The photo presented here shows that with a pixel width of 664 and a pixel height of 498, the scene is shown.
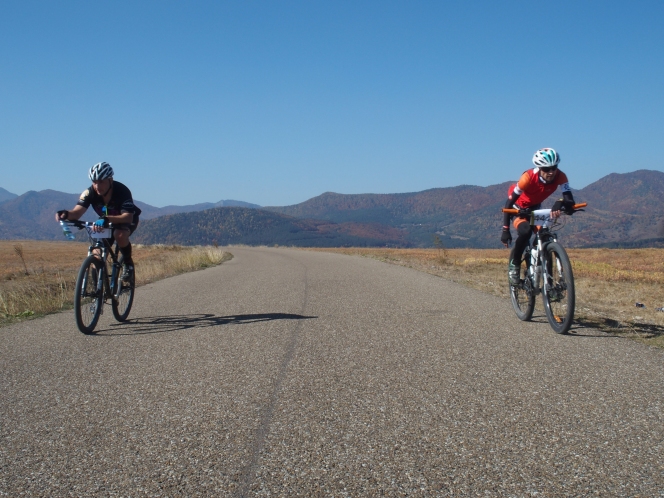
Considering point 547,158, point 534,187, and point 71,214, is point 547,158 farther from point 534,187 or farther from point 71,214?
point 71,214

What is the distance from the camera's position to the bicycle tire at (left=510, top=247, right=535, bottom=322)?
254 inches

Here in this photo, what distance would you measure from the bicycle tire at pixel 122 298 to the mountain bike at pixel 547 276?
5.06m

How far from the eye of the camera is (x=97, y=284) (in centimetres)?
647

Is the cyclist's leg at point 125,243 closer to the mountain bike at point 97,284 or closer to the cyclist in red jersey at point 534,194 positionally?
the mountain bike at point 97,284

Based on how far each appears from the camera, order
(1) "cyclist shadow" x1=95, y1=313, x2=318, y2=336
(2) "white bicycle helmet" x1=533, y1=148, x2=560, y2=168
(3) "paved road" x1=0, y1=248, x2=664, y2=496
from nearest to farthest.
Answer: (3) "paved road" x1=0, y1=248, x2=664, y2=496
(2) "white bicycle helmet" x1=533, y1=148, x2=560, y2=168
(1) "cyclist shadow" x1=95, y1=313, x2=318, y2=336

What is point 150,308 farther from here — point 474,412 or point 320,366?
point 474,412

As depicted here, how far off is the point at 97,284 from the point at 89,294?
0.21 metres

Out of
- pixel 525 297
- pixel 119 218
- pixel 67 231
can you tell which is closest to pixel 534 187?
pixel 525 297

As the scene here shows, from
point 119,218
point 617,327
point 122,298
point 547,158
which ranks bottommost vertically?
point 617,327

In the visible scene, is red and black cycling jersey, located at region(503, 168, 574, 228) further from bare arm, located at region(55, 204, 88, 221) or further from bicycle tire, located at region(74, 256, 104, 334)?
bare arm, located at region(55, 204, 88, 221)

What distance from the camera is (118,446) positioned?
2943 mm

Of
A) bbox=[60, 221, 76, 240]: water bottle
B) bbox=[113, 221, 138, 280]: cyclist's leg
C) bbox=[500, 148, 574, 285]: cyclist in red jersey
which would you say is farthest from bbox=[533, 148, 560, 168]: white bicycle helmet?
bbox=[60, 221, 76, 240]: water bottle

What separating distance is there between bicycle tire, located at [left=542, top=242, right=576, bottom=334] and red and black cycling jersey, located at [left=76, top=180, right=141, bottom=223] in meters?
5.04

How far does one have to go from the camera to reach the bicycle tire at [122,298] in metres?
6.91
